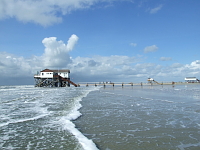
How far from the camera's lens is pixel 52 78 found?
67.8 meters

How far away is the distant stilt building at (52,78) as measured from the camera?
66.4 metres

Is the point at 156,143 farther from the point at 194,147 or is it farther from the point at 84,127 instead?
the point at 84,127

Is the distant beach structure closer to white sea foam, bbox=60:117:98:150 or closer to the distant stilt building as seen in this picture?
the distant stilt building

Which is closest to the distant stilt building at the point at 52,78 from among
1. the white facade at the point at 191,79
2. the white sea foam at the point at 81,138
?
the white sea foam at the point at 81,138

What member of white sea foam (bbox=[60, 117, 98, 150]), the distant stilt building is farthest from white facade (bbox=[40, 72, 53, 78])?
white sea foam (bbox=[60, 117, 98, 150])

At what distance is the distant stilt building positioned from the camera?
218 feet

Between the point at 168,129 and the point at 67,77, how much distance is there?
69142 mm

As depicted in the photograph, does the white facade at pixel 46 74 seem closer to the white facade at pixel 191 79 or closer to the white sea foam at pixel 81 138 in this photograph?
the white sea foam at pixel 81 138

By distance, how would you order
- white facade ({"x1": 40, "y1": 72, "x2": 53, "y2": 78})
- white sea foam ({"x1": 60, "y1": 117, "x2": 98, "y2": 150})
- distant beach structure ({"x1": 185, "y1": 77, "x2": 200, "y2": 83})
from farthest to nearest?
distant beach structure ({"x1": 185, "y1": 77, "x2": 200, "y2": 83}), white facade ({"x1": 40, "y1": 72, "x2": 53, "y2": 78}), white sea foam ({"x1": 60, "y1": 117, "x2": 98, "y2": 150})

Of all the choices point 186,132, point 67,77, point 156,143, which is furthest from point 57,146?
point 67,77

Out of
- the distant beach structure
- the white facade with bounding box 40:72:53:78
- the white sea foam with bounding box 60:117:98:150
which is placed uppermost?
the white facade with bounding box 40:72:53:78

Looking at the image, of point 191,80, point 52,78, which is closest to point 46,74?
point 52,78

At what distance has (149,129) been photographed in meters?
6.95

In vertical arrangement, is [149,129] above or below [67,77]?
below
